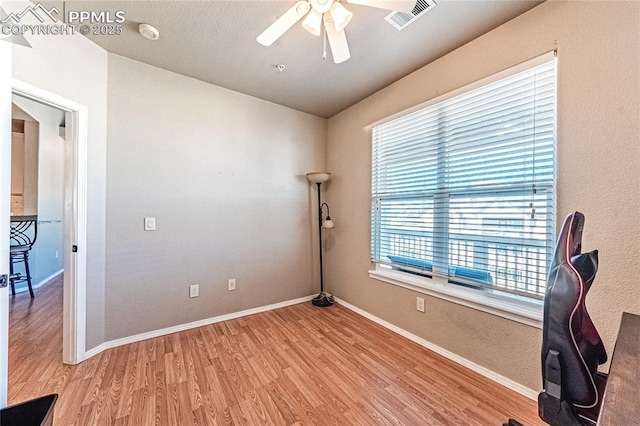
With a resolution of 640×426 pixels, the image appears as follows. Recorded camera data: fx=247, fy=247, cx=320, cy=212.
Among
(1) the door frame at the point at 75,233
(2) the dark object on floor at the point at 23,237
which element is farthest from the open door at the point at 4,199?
(2) the dark object on floor at the point at 23,237

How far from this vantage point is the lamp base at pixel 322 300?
3199 millimetres

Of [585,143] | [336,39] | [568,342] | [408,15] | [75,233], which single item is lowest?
[568,342]

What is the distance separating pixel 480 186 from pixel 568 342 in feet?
4.07

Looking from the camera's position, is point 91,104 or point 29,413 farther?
point 91,104

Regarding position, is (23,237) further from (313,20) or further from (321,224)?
(313,20)

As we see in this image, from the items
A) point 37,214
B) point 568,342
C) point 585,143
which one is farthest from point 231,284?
point 37,214

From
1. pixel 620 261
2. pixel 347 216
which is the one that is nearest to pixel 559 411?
pixel 620 261

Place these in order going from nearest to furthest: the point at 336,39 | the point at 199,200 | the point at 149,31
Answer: the point at 336,39 < the point at 149,31 < the point at 199,200

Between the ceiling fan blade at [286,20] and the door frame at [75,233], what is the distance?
1.65m

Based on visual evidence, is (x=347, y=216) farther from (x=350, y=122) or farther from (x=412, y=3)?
(x=412, y=3)

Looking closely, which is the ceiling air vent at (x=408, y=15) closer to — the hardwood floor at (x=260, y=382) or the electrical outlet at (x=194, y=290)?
the hardwood floor at (x=260, y=382)

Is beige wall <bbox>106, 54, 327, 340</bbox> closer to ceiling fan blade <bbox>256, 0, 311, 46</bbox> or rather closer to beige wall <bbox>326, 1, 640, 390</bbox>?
ceiling fan blade <bbox>256, 0, 311, 46</bbox>

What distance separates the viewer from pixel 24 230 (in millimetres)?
3699

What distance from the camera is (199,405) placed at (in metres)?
1.54
